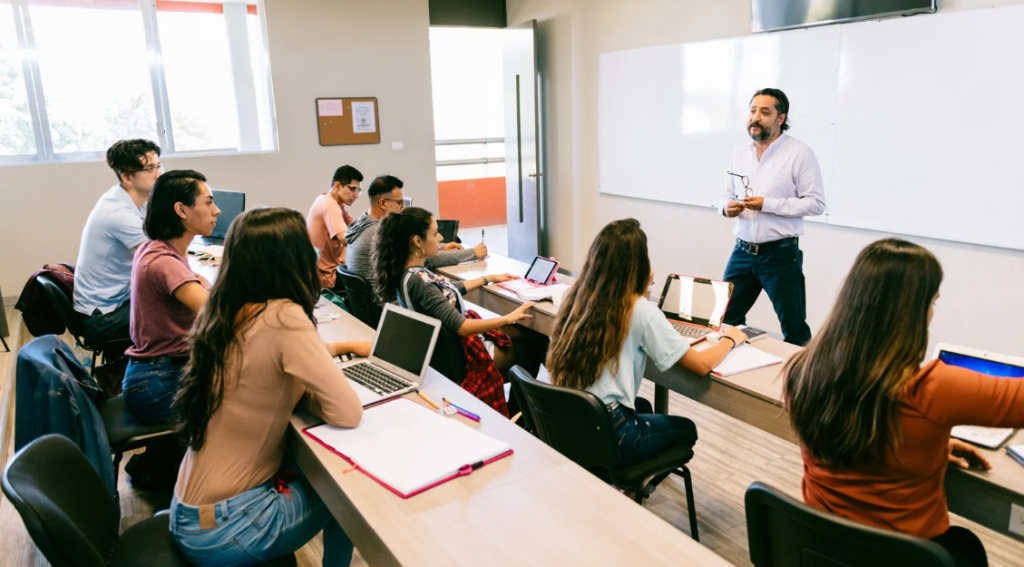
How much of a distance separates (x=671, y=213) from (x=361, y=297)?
2.94 metres

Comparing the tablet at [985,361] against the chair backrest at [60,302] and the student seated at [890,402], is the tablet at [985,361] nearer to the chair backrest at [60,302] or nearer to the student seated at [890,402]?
the student seated at [890,402]

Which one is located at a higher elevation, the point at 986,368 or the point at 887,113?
the point at 887,113

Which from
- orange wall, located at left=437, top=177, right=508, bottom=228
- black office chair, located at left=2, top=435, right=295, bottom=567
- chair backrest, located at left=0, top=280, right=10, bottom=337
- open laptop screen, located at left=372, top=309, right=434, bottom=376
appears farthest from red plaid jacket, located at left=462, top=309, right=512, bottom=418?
orange wall, located at left=437, top=177, right=508, bottom=228

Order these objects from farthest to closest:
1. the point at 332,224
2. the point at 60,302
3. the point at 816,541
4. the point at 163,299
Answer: the point at 332,224 < the point at 60,302 < the point at 163,299 < the point at 816,541

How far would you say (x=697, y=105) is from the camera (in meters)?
4.98

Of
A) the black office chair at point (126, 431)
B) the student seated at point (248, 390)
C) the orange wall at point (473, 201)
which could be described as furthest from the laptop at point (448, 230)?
the orange wall at point (473, 201)

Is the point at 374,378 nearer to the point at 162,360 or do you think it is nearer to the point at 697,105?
the point at 162,360

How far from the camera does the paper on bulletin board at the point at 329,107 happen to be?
631 cm

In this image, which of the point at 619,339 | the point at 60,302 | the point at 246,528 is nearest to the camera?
the point at 246,528

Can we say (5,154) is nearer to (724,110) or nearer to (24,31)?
(24,31)

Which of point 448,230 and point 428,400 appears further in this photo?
point 448,230

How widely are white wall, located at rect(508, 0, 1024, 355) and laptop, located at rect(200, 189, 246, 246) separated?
91.0 inches

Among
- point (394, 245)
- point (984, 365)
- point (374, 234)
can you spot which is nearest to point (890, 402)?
point (984, 365)

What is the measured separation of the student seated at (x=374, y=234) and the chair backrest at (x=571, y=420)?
1678 millimetres
